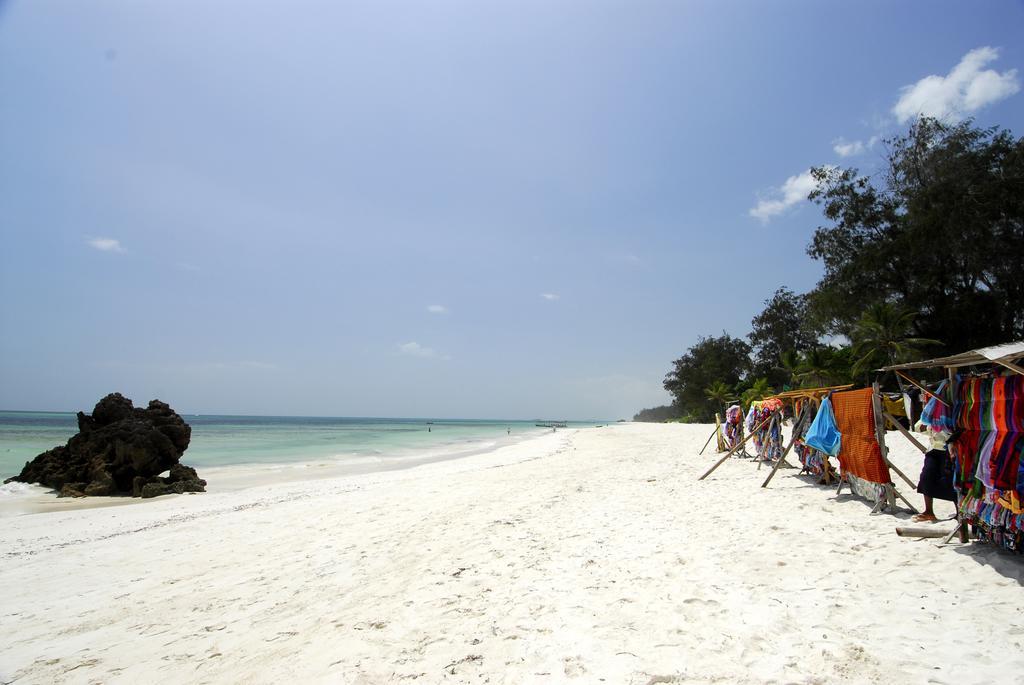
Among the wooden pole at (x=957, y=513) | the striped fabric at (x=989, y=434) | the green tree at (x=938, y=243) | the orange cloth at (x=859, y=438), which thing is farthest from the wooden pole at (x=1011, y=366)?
the green tree at (x=938, y=243)

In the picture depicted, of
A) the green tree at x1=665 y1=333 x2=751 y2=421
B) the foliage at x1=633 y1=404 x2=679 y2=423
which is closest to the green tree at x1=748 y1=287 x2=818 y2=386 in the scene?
the green tree at x1=665 y1=333 x2=751 y2=421

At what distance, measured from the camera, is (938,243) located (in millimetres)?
24125

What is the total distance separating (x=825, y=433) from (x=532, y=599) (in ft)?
22.9

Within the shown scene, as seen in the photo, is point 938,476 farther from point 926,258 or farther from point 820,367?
point 820,367

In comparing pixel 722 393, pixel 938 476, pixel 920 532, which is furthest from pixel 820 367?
pixel 920 532

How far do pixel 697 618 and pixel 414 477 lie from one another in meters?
13.1

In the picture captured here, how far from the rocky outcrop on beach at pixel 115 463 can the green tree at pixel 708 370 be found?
53.3m

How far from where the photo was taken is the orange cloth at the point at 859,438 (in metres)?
7.20

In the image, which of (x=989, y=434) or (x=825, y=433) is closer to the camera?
(x=989, y=434)

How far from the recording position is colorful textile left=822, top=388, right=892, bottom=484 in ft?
23.6

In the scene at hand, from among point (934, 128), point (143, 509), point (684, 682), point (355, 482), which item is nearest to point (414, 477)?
point (355, 482)

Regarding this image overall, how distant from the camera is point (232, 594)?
5.57m

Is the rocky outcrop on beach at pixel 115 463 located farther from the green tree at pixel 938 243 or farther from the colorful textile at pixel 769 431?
the green tree at pixel 938 243

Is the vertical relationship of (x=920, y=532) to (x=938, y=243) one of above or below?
below
